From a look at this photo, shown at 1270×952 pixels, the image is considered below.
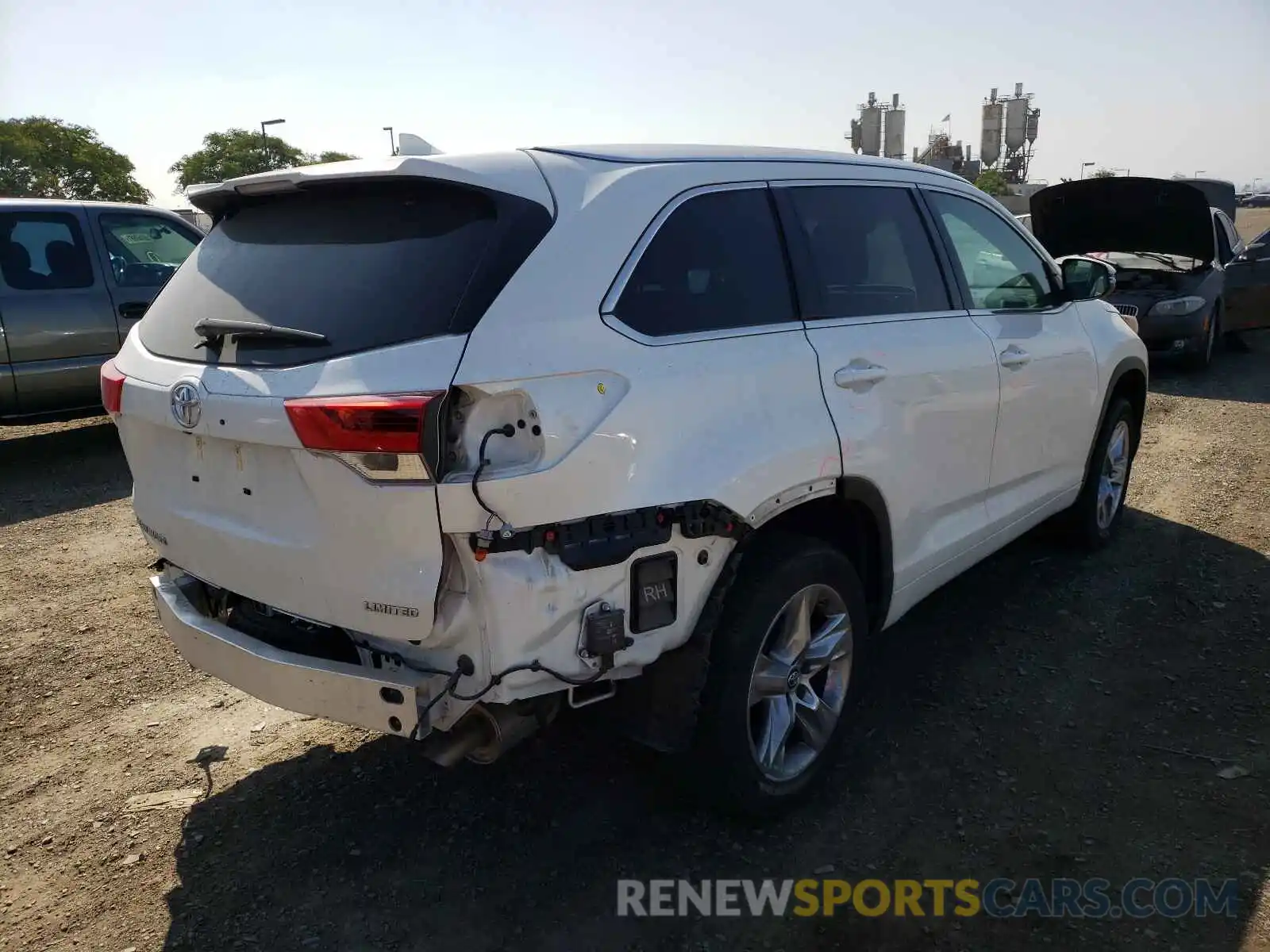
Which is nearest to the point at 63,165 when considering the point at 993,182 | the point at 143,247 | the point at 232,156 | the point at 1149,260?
the point at 232,156

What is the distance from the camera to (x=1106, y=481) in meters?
5.25

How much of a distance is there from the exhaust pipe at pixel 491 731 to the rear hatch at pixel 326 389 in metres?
0.31

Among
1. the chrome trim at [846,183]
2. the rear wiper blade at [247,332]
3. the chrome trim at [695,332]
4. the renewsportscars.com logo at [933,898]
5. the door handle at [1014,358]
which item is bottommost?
the renewsportscars.com logo at [933,898]

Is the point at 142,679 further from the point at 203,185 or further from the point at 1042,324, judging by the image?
the point at 1042,324

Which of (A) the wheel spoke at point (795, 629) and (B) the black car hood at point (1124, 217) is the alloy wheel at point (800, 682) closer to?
(A) the wheel spoke at point (795, 629)

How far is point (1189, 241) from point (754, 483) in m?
9.49

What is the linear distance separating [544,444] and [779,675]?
3.81ft

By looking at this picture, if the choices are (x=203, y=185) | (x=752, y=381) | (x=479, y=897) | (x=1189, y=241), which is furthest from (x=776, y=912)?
(x=1189, y=241)

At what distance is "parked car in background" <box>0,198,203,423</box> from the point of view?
7098 mm

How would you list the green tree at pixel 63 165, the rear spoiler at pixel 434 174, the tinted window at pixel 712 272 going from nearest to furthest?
the rear spoiler at pixel 434 174, the tinted window at pixel 712 272, the green tree at pixel 63 165

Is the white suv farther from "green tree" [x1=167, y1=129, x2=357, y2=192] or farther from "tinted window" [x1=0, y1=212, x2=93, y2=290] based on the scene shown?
"green tree" [x1=167, y1=129, x2=357, y2=192]

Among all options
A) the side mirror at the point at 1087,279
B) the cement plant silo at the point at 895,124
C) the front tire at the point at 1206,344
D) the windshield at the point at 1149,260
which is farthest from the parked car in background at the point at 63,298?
the cement plant silo at the point at 895,124

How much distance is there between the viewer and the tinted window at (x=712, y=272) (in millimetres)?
2600

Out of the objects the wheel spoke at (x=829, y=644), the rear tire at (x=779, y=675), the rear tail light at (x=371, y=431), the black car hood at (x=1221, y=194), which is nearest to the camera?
the rear tail light at (x=371, y=431)
